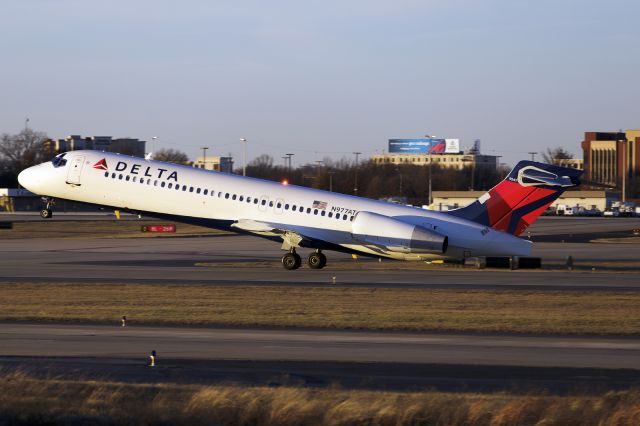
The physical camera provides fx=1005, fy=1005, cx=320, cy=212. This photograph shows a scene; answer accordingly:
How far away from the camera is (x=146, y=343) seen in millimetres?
21969

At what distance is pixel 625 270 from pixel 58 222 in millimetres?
55914

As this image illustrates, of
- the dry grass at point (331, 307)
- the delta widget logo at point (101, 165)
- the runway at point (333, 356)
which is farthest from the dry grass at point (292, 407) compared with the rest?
the delta widget logo at point (101, 165)

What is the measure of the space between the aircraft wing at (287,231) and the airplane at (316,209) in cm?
4

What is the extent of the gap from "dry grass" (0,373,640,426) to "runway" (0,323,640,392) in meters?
1.85

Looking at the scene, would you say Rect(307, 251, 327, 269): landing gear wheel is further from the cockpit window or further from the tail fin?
the cockpit window

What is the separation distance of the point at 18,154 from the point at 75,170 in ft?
355

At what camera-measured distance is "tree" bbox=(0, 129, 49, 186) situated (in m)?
138

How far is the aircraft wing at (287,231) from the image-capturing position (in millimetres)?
42688

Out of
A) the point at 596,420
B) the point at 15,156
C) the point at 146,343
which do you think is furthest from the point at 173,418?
the point at 15,156

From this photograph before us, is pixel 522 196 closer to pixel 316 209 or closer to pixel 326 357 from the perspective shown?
pixel 316 209

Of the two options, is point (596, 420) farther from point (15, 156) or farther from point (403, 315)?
point (15, 156)

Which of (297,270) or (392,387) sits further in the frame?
(297,270)

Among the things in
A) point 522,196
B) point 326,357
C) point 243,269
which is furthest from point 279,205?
point 326,357

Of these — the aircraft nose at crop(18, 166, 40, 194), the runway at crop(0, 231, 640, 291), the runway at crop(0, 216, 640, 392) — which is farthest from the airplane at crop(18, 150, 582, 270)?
the runway at crop(0, 216, 640, 392)
